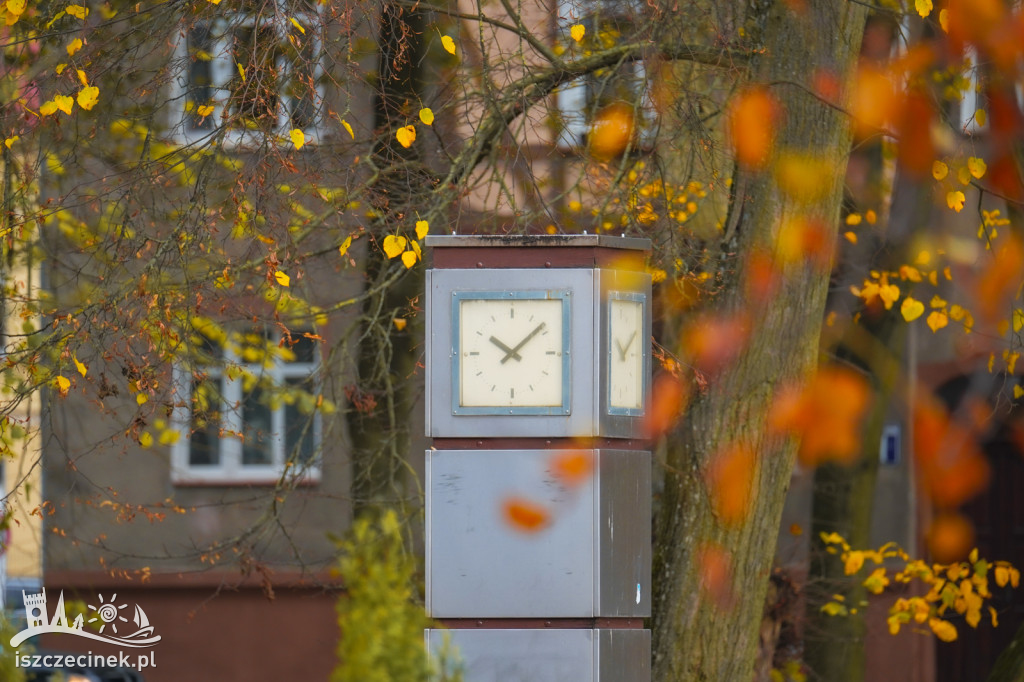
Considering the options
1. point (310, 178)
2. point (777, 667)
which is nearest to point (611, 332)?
point (310, 178)

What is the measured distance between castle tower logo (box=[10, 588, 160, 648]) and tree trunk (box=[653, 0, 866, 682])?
Answer: 17.6 ft

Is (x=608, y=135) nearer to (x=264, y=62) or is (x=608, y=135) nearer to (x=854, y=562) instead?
(x=264, y=62)

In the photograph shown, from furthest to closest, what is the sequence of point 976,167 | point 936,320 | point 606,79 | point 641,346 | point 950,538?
point 950,538 < point 936,320 < point 606,79 < point 976,167 < point 641,346

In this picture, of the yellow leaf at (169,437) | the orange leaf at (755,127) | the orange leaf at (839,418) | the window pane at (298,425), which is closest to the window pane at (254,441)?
the window pane at (298,425)

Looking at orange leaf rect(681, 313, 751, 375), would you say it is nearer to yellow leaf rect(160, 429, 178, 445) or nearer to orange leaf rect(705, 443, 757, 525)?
orange leaf rect(705, 443, 757, 525)

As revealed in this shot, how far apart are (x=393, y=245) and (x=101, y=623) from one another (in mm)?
5921

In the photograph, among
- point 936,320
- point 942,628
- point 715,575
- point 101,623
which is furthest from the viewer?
point 101,623

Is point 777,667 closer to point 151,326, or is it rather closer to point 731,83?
point 731,83

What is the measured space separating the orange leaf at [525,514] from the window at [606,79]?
12.5ft

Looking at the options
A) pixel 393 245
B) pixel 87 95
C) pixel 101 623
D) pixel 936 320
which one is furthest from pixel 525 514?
pixel 101 623

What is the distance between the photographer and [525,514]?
18.0 ft

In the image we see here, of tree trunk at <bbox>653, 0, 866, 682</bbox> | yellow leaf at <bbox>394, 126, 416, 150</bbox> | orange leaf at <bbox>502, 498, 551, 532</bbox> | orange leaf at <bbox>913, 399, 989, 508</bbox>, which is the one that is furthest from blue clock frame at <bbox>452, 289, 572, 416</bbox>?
orange leaf at <bbox>913, 399, 989, 508</bbox>

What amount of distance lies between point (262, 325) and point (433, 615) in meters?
3.75

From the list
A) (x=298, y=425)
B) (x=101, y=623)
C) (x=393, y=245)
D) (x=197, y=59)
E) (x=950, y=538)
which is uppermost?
(x=197, y=59)
